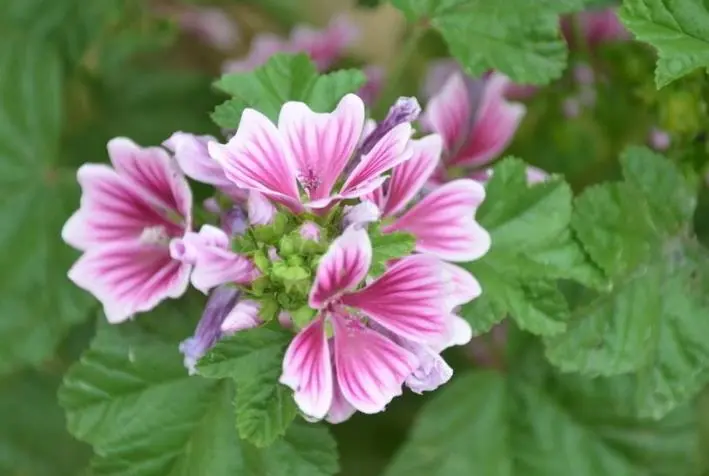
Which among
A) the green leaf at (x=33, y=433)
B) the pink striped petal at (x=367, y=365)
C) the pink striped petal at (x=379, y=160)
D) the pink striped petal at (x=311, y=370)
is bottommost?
the green leaf at (x=33, y=433)

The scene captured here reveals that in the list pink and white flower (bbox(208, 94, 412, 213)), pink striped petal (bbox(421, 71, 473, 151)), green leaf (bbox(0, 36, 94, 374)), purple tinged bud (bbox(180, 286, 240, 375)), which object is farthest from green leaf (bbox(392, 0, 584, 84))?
green leaf (bbox(0, 36, 94, 374))

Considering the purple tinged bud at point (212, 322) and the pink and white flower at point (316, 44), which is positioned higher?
the purple tinged bud at point (212, 322)

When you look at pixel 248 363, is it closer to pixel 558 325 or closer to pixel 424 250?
pixel 424 250

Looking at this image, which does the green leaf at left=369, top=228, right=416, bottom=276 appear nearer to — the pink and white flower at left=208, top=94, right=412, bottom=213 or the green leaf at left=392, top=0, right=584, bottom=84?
the pink and white flower at left=208, top=94, right=412, bottom=213

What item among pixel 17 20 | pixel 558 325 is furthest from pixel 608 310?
pixel 17 20

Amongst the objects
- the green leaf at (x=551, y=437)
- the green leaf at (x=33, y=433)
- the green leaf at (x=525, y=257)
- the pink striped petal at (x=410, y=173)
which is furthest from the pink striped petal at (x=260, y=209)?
the green leaf at (x=33, y=433)

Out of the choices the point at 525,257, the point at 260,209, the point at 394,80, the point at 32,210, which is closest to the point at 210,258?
the point at 260,209

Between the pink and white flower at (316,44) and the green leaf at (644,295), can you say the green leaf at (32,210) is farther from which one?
the green leaf at (644,295)
